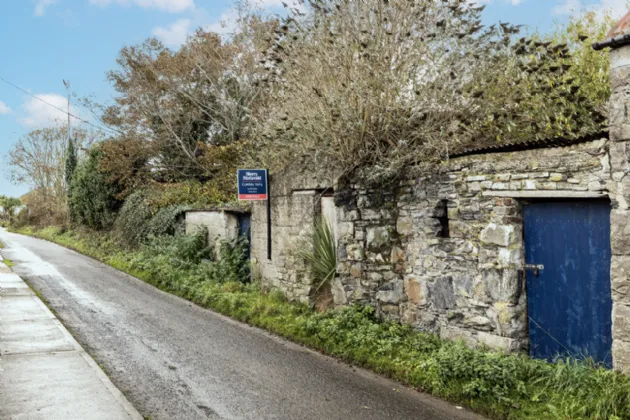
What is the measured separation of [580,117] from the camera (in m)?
8.79

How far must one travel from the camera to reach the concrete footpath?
19.0 feet

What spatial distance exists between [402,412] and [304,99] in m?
6.44

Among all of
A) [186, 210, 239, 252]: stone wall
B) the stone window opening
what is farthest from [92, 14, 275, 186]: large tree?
the stone window opening

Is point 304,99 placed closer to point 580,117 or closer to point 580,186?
point 580,117

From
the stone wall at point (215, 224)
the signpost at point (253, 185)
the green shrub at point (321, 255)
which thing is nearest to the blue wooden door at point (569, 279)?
the green shrub at point (321, 255)

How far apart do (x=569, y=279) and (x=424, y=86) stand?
420cm

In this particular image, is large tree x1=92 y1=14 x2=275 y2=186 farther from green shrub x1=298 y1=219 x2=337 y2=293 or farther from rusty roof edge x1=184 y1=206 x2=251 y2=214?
green shrub x1=298 y1=219 x2=337 y2=293

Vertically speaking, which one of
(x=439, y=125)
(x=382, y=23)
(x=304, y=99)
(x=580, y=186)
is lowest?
(x=580, y=186)

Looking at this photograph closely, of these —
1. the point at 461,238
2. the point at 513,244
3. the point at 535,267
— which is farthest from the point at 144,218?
the point at 535,267

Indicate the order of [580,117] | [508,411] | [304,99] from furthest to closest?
[304,99] → [580,117] → [508,411]

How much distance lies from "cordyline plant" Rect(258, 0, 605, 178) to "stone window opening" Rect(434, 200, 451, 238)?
0.74 m

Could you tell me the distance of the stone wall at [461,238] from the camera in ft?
22.2

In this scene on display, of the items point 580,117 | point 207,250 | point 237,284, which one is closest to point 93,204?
point 207,250

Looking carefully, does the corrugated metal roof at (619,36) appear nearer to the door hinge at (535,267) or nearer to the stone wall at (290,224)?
the door hinge at (535,267)
